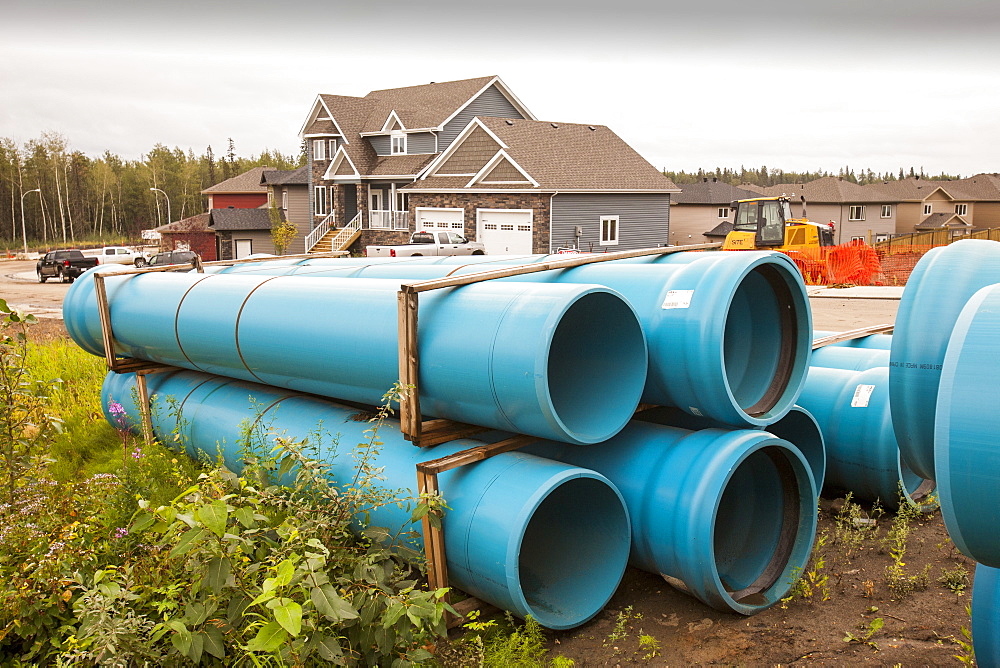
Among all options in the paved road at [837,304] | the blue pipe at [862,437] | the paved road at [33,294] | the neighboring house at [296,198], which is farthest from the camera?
the neighboring house at [296,198]

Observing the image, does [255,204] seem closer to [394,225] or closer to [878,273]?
[394,225]

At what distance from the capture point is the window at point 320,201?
142ft

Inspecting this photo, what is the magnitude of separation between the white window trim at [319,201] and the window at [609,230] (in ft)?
56.3

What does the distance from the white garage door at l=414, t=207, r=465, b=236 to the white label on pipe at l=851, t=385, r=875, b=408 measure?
92.8ft

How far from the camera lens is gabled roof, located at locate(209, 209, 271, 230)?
1816 inches

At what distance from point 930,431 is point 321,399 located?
4148mm

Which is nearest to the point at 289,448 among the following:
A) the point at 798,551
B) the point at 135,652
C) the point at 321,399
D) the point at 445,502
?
the point at 445,502

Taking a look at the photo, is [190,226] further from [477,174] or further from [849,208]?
[849,208]

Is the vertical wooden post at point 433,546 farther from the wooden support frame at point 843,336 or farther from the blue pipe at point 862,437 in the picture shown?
the wooden support frame at point 843,336

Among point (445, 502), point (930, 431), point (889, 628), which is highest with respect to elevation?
point (930, 431)

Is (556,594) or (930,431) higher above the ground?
(930,431)

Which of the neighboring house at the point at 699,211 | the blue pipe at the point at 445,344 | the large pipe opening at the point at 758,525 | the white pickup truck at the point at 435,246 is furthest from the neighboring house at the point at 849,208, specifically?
the blue pipe at the point at 445,344

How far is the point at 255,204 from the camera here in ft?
221

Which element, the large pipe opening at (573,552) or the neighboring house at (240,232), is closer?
the large pipe opening at (573,552)
